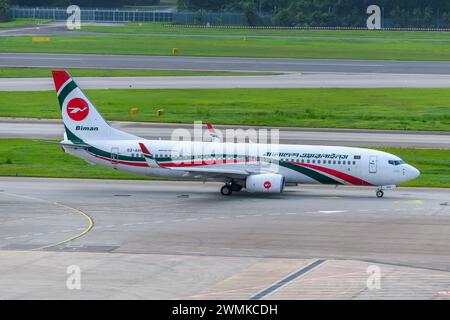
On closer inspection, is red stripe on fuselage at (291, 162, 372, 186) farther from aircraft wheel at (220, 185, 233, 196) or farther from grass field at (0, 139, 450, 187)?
grass field at (0, 139, 450, 187)

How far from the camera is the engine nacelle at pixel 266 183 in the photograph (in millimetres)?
66125

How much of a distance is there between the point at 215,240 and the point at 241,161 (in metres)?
15.3

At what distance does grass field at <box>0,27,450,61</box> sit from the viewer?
516 ft

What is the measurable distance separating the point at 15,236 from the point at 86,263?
8162 millimetres

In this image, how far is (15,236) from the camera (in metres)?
53.9

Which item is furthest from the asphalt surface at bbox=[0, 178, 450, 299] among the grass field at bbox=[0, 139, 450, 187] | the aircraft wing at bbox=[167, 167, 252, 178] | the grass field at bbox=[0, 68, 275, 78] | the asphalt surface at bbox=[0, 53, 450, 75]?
the asphalt surface at bbox=[0, 53, 450, 75]

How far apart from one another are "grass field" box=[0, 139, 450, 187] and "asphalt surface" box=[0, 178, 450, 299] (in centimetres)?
219

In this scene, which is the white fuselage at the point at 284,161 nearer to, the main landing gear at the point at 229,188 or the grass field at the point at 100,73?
the main landing gear at the point at 229,188

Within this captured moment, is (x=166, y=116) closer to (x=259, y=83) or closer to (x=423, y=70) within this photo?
(x=259, y=83)

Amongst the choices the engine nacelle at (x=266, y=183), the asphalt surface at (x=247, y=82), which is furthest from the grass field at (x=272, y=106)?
the engine nacelle at (x=266, y=183)

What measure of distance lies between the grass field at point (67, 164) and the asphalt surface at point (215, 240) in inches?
86.1

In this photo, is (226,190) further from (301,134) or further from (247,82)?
(247,82)
